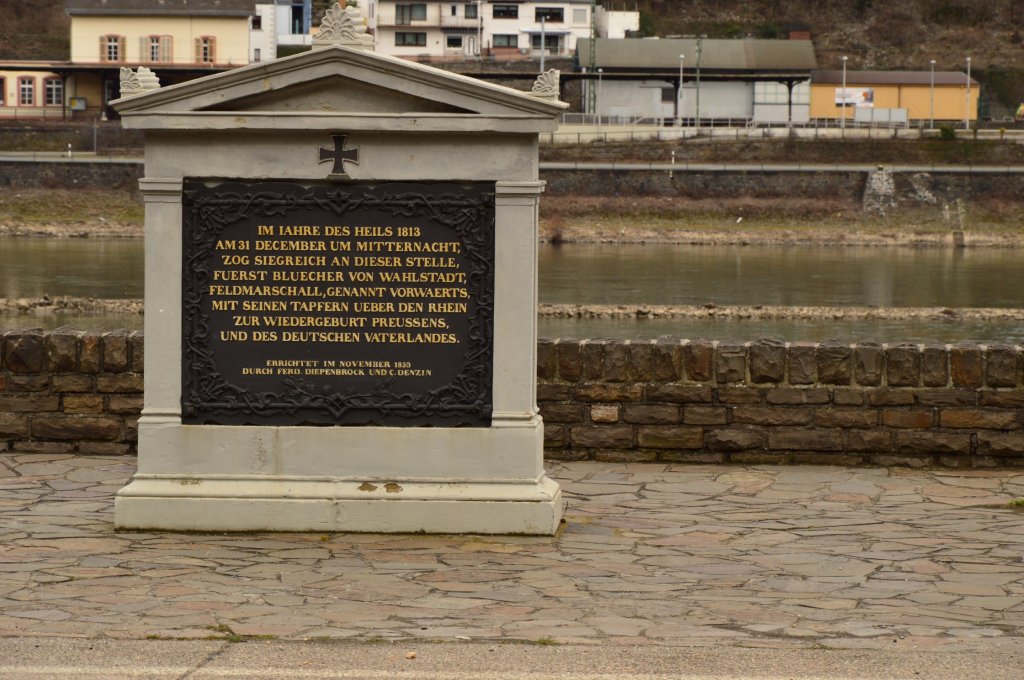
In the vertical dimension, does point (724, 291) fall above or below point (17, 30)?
below

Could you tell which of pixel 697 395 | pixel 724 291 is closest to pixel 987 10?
pixel 724 291

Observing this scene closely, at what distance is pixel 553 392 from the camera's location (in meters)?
11.5

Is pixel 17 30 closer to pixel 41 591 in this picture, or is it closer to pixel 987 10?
pixel 987 10

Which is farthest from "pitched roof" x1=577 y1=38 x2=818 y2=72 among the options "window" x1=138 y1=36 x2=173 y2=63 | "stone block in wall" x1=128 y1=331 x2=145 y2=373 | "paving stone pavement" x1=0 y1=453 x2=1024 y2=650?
"paving stone pavement" x1=0 y1=453 x2=1024 y2=650

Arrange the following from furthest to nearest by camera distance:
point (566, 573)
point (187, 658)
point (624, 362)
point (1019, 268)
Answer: point (1019, 268) < point (624, 362) < point (566, 573) < point (187, 658)

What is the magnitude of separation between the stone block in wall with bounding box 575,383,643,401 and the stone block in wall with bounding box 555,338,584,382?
0.09m

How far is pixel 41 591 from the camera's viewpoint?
7574 mm

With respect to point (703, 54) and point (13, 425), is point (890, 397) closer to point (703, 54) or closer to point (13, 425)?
point (13, 425)

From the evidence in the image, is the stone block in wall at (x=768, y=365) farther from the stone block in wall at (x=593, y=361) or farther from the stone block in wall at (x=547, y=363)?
the stone block in wall at (x=547, y=363)

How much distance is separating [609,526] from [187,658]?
11.0 feet

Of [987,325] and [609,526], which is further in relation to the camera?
[987,325]

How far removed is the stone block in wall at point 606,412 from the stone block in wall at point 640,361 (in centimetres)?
24

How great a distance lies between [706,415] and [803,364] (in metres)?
0.72

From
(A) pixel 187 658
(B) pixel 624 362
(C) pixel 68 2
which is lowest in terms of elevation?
(A) pixel 187 658
